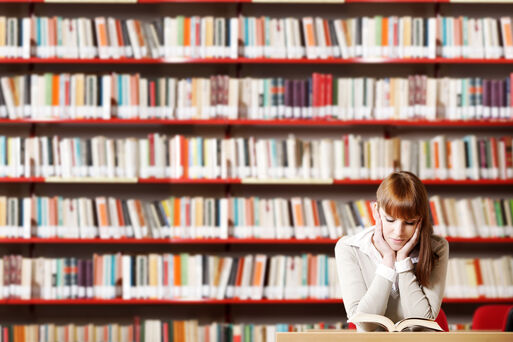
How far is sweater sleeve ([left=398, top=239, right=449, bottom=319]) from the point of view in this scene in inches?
91.7

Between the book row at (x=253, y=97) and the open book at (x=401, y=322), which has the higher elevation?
A: the book row at (x=253, y=97)

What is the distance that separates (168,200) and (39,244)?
912 mm

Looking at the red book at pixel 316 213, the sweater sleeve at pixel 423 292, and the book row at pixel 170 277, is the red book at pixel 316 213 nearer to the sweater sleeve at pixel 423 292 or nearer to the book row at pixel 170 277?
the book row at pixel 170 277

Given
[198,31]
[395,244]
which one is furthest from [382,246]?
[198,31]

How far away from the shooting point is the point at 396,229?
2336mm

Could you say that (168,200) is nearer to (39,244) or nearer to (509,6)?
(39,244)

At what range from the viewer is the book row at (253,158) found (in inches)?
164

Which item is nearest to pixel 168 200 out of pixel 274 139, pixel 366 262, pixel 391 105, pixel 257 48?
pixel 274 139

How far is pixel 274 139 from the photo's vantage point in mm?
4422

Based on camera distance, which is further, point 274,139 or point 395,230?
point 274,139

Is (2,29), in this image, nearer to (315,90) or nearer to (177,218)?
(177,218)

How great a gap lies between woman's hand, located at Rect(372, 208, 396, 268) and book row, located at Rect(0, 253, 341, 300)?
1745 millimetres

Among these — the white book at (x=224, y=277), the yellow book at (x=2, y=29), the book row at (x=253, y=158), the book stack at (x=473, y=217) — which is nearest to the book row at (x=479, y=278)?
the book stack at (x=473, y=217)

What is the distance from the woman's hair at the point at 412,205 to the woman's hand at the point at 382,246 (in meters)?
0.09
